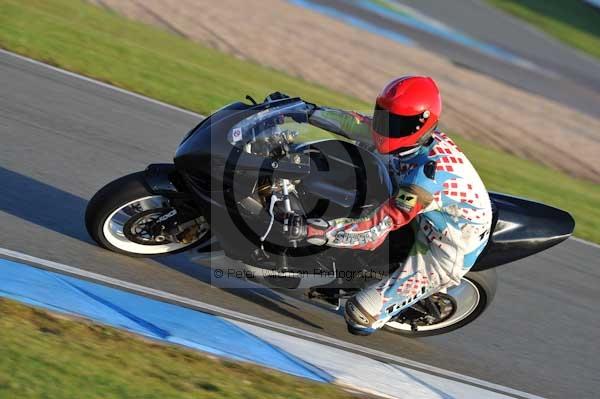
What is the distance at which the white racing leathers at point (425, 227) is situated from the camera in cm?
470

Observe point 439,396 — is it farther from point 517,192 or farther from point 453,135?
point 453,135

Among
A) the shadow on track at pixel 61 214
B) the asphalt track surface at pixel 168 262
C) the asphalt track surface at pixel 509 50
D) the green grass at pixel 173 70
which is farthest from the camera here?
the asphalt track surface at pixel 509 50

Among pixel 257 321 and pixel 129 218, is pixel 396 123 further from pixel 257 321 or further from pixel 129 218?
pixel 129 218

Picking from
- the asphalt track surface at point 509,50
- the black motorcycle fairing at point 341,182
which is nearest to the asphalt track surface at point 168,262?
the black motorcycle fairing at point 341,182

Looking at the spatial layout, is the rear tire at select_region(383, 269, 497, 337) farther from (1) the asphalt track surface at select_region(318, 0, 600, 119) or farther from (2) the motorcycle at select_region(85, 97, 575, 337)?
(1) the asphalt track surface at select_region(318, 0, 600, 119)

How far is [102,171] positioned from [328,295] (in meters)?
2.57

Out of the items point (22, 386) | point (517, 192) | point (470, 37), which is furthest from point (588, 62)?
point (22, 386)

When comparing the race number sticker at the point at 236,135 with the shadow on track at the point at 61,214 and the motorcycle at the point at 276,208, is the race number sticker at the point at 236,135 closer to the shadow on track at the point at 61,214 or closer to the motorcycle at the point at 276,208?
the motorcycle at the point at 276,208

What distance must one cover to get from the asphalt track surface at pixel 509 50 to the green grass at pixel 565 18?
724 millimetres

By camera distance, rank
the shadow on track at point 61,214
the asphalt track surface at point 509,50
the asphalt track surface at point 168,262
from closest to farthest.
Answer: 1. the asphalt track surface at point 168,262
2. the shadow on track at point 61,214
3. the asphalt track surface at point 509,50

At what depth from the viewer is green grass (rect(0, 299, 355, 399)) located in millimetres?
3799

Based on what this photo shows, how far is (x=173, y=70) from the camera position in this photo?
36.0 ft

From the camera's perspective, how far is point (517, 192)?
1010 centimetres

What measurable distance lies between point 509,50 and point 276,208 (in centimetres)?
1887
